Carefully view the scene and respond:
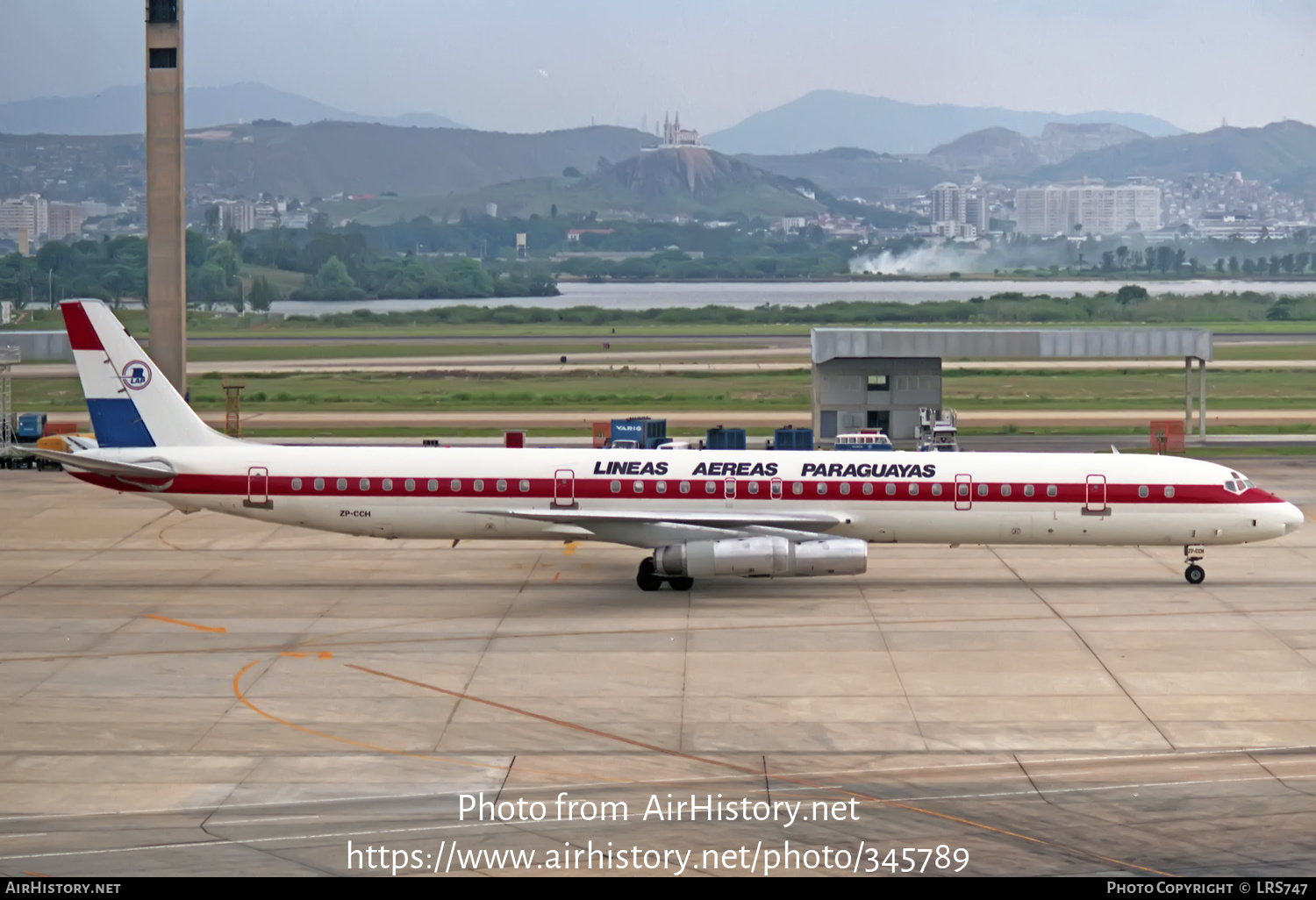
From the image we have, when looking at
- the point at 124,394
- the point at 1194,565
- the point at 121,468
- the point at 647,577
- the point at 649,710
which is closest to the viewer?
the point at 649,710

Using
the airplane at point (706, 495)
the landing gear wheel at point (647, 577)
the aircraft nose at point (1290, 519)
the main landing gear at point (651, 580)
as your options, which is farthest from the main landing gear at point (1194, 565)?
the landing gear wheel at point (647, 577)

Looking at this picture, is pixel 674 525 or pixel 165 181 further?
pixel 165 181

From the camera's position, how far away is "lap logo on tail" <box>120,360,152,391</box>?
38.6 meters

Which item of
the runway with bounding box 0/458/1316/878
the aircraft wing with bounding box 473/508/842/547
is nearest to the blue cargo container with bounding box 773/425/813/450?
the runway with bounding box 0/458/1316/878

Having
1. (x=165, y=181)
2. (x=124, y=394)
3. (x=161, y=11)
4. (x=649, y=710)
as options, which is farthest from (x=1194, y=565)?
(x=161, y=11)

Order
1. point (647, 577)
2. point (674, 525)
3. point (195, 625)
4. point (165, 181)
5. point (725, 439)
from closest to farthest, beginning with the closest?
point (195, 625)
point (674, 525)
point (647, 577)
point (725, 439)
point (165, 181)

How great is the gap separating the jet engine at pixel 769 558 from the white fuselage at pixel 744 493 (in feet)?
5.15

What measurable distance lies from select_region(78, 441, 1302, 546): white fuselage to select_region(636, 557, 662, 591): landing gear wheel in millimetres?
691

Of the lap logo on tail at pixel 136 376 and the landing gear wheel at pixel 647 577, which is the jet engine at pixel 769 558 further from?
the lap logo on tail at pixel 136 376

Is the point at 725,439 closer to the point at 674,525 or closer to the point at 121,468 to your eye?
the point at 674,525

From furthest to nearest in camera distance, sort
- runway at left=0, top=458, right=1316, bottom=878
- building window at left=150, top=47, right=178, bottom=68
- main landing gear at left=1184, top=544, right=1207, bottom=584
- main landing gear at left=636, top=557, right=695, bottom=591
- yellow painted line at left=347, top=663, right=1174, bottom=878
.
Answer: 1. building window at left=150, top=47, right=178, bottom=68
2. main landing gear at left=1184, top=544, right=1207, bottom=584
3. main landing gear at left=636, top=557, right=695, bottom=591
4. runway at left=0, top=458, right=1316, bottom=878
5. yellow painted line at left=347, top=663, right=1174, bottom=878

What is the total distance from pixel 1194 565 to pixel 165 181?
1916 inches

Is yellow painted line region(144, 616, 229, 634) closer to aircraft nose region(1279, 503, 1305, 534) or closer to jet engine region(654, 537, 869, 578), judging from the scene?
jet engine region(654, 537, 869, 578)

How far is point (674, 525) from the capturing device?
3647 centimetres
